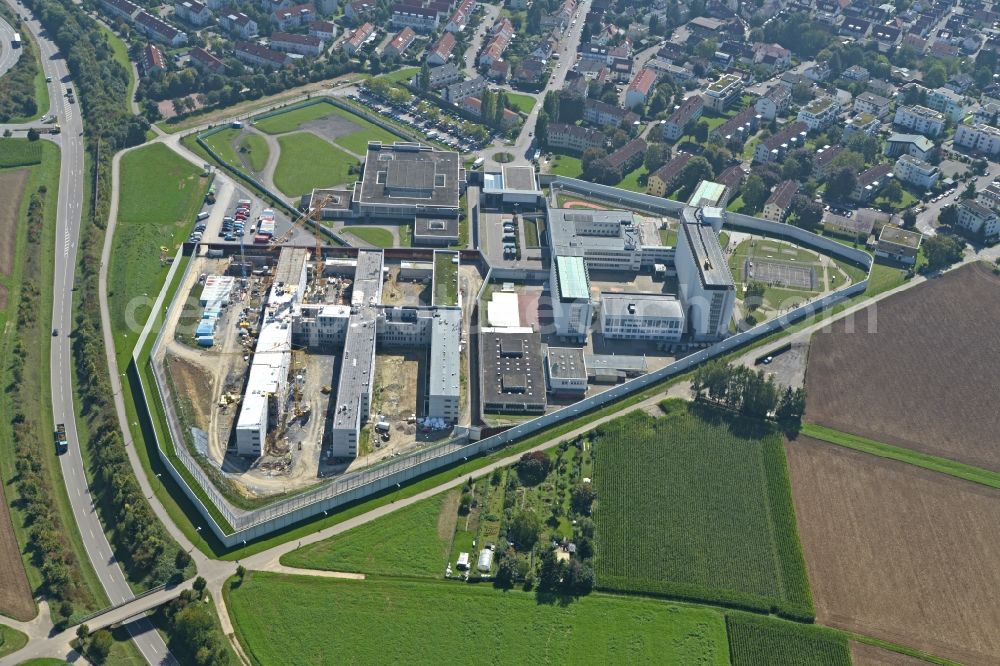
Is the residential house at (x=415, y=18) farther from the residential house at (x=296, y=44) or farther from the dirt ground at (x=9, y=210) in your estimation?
the dirt ground at (x=9, y=210)

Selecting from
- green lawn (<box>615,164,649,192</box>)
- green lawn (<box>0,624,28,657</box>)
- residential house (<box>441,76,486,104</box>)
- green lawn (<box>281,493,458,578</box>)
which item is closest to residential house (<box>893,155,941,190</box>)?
green lawn (<box>615,164,649,192</box>)

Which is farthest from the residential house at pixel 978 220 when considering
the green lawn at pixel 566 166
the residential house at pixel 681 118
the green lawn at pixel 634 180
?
the green lawn at pixel 566 166

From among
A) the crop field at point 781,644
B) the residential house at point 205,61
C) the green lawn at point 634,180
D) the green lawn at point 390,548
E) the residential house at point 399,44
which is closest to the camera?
the crop field at point 781,644

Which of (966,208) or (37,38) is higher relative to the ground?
(37,38)

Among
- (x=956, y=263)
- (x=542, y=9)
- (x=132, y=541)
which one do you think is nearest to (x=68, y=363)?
(x=132, y=541)

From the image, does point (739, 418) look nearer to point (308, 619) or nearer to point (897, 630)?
point (897, 630)

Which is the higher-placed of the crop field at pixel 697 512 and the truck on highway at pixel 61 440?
the truck on highway at pixel 61 440

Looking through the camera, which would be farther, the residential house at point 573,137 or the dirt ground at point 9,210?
the residential house at point 573,137

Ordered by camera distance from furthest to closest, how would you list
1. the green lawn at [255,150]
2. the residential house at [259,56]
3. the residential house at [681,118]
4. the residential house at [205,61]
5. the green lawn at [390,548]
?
the residential house at [259,56], the residential house at [205,61], the residential house at [681,118], the green lawn at [255,150], the green lawn at [390,548]
